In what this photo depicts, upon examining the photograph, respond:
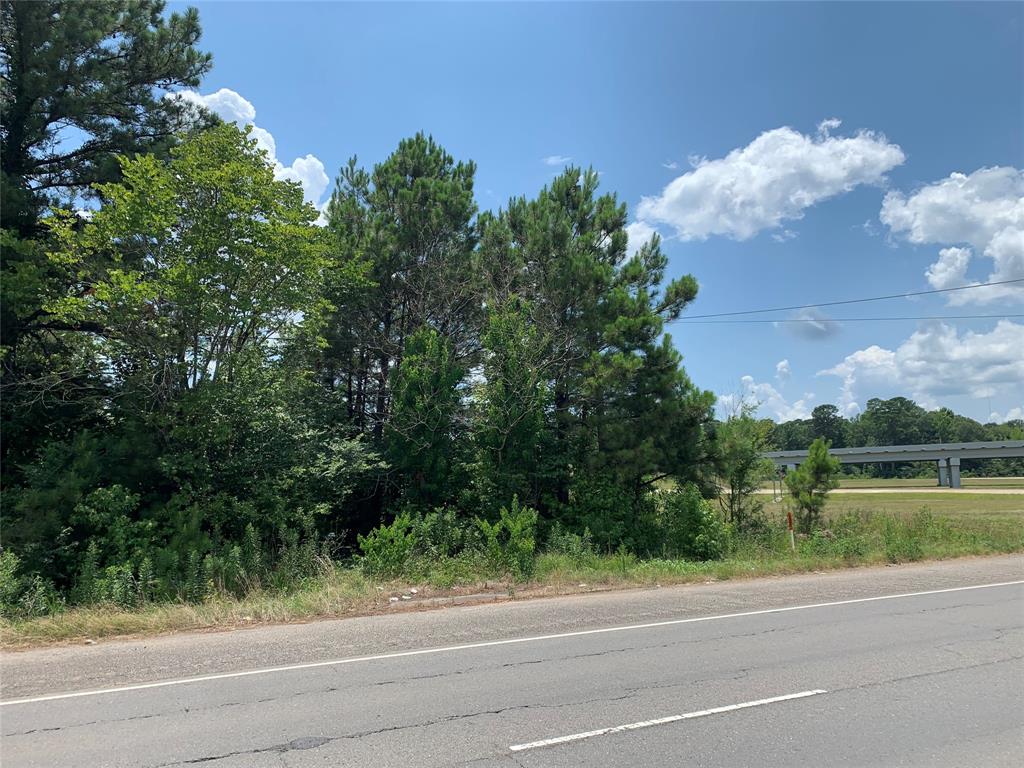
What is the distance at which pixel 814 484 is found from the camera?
60.8 ft

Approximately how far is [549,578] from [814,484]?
10.7 m

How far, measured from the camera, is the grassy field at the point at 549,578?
340 inches

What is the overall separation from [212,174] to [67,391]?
21.0ft

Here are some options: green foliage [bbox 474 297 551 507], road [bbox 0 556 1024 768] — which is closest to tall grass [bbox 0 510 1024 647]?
road [bbox 0 556 1024 768]

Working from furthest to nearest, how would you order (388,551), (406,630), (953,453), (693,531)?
(953,453), (693,531), (388,551), (406,630)

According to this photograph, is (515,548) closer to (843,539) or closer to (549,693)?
(549,693)

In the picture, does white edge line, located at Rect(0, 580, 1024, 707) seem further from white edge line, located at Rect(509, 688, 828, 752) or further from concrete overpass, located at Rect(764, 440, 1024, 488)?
concrete overpass, located at Rect(764, 440, 1024, 488)

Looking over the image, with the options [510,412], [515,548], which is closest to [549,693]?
[515,548]

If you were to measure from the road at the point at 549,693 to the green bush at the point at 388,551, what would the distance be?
3.36 meters

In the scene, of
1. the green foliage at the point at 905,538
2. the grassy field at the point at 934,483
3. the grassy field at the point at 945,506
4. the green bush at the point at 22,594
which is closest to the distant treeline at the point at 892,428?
the grassy field at the point at 934,483

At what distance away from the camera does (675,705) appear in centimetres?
503

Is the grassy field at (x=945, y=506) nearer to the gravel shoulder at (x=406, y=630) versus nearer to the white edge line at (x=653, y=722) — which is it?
the gravel shoulder at (x=406, y=630)

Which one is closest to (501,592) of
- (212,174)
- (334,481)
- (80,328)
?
(334,481)

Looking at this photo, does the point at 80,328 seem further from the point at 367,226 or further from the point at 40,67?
the point at 367,226
